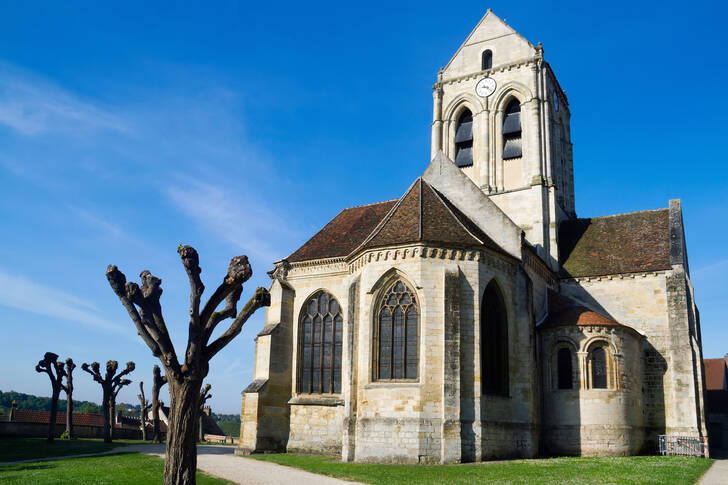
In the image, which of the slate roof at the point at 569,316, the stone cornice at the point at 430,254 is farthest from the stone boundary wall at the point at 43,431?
the slate roof at the point at 569,316

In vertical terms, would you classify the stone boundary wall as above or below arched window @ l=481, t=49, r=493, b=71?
below

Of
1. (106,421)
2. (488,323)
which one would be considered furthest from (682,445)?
(106,421)

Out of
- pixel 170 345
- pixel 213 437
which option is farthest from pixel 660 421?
pixel 213 437

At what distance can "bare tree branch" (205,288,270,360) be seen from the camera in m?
12.4

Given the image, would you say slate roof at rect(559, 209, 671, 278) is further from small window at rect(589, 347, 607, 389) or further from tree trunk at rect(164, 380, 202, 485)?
tree trunk at rect(164, 380, 202, 485)

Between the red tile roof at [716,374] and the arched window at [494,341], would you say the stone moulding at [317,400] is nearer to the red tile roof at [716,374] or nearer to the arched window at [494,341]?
the arched window at [494,341]

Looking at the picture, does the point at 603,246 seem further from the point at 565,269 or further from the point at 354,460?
the point at 354,460

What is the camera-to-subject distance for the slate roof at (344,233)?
88.6ft

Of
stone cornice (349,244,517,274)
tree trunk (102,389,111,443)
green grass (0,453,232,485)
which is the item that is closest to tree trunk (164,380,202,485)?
green grass (0,453,232,485)

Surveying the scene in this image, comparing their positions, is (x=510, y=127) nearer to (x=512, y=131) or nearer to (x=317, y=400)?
(x=512, y=131)

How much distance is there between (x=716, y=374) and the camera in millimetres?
49812

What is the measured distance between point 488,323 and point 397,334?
3527 millimetres

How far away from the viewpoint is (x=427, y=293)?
66.3ft

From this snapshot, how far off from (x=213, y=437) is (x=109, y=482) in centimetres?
3583
